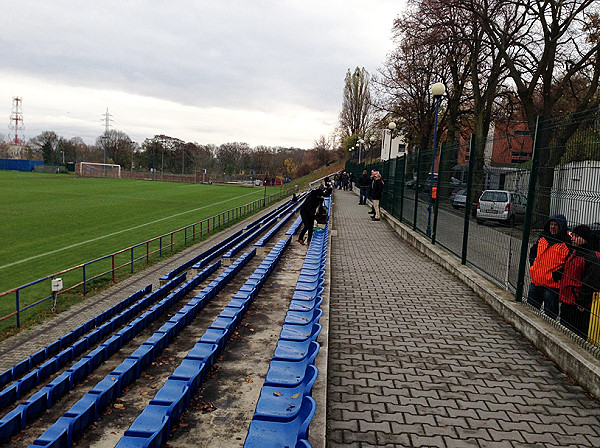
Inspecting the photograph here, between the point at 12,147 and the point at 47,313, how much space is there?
133 m

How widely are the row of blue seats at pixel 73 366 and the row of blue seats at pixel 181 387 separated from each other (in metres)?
1.67

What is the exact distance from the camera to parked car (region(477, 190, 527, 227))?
6852mm

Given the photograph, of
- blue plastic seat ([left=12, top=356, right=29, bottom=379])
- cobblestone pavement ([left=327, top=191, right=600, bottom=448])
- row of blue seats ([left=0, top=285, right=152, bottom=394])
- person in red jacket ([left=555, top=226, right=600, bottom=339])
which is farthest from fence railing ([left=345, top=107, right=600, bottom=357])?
blue plastic seat ([left=12, top=356, right=29, bottom=379])

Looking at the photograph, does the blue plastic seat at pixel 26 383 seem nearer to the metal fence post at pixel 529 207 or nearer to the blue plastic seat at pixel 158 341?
the blue plastic seat at pixel 158 341

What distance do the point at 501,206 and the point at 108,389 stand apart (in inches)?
252

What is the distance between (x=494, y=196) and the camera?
25.3 feet

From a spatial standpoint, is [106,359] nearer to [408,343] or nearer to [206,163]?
[408,343]

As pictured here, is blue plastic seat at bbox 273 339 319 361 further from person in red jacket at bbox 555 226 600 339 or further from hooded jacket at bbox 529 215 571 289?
hooded jacket at bbox 529 215 571 289

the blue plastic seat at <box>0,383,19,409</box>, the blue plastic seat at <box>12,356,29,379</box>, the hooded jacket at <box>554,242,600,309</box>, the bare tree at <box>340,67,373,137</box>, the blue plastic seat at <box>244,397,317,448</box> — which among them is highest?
the bare tree at <box>340,67,373,137</box>

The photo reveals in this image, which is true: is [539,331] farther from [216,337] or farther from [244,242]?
[244,242]

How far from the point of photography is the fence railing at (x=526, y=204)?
5059 millimetres

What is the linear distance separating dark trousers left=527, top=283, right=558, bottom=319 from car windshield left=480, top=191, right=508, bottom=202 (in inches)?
61.3

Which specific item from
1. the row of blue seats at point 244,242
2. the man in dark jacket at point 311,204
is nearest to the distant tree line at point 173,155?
the row of blue seats at point 244,242

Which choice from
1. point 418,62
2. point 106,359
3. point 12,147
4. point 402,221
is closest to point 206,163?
point 12,147
